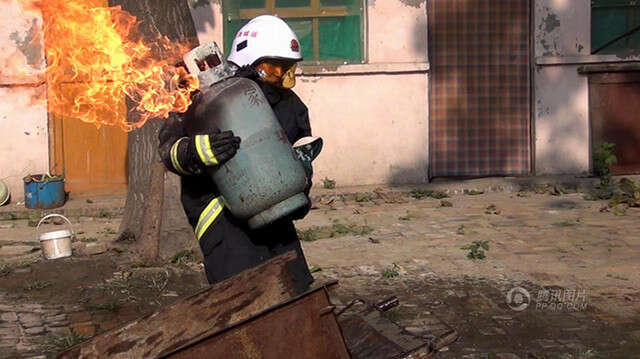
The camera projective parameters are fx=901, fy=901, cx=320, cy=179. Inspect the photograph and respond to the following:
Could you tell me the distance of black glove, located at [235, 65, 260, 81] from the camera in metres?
4.06

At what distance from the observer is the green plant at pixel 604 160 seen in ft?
40.2

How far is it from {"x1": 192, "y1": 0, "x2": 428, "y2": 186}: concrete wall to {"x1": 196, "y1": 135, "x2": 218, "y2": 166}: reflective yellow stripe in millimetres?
8811

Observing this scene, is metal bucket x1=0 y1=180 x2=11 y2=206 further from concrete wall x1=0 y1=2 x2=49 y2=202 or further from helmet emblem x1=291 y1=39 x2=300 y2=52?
helmet emblem x1=291 y1=39 x2=300 y2=52

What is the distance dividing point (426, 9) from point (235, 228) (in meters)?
9.15

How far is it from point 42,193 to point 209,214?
825cm

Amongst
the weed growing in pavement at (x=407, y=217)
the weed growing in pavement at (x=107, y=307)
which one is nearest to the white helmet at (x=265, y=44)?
the weed growing in pavement at (x=107, y=307)

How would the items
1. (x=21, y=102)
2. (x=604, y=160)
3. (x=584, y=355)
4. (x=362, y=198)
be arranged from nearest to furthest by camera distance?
(x=584, y=355) → (x=362, y=198) → (x=21, y=102) → (x=604, y=160)

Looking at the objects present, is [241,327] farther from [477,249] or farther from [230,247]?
[477,249]

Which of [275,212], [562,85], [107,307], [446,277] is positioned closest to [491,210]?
[562,85]

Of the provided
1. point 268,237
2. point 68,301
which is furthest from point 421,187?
point 268,237

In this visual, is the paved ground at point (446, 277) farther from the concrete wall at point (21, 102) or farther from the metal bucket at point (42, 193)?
the concrete wall at point (21, 102)

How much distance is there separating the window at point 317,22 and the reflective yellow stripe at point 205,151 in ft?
29.3

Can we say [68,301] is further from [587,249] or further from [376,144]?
[376,144]

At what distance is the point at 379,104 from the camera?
500 inches
